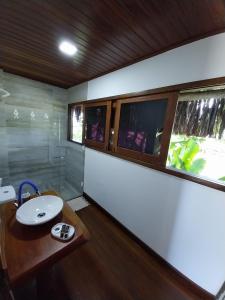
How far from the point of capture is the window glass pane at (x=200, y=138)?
118 cm

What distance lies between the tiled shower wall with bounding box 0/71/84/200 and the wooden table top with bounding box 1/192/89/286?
1.68 meters

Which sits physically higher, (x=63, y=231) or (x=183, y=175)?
(x=183, y=175)

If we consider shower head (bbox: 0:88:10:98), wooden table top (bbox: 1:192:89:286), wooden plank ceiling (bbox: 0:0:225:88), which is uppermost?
wooden plank ceiling (bbox: 0:0:225:88)

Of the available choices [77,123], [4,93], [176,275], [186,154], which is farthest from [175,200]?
[4,93]

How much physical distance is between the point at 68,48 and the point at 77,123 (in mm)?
1529

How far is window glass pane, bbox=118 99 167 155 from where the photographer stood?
1490 mm

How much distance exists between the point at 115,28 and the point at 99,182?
77.4 inches

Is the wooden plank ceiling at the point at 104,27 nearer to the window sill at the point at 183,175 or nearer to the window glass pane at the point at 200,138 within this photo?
the window glass pane at the point at 200,138

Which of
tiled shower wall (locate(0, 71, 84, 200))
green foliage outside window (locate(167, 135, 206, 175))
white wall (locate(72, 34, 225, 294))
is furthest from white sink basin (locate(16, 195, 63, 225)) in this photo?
tiled shower wall (locate(0, 71, 84, 200))

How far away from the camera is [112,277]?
135 centimetres

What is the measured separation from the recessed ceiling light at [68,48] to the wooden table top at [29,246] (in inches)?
64.5

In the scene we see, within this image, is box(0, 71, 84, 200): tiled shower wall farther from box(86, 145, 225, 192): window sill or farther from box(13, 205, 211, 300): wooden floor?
box(86, 145, 225, 192): window sill

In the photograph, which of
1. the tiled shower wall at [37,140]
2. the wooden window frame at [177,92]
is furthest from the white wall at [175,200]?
the tiled shower wall at [37,140]

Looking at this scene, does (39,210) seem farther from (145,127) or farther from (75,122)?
(75,122)
